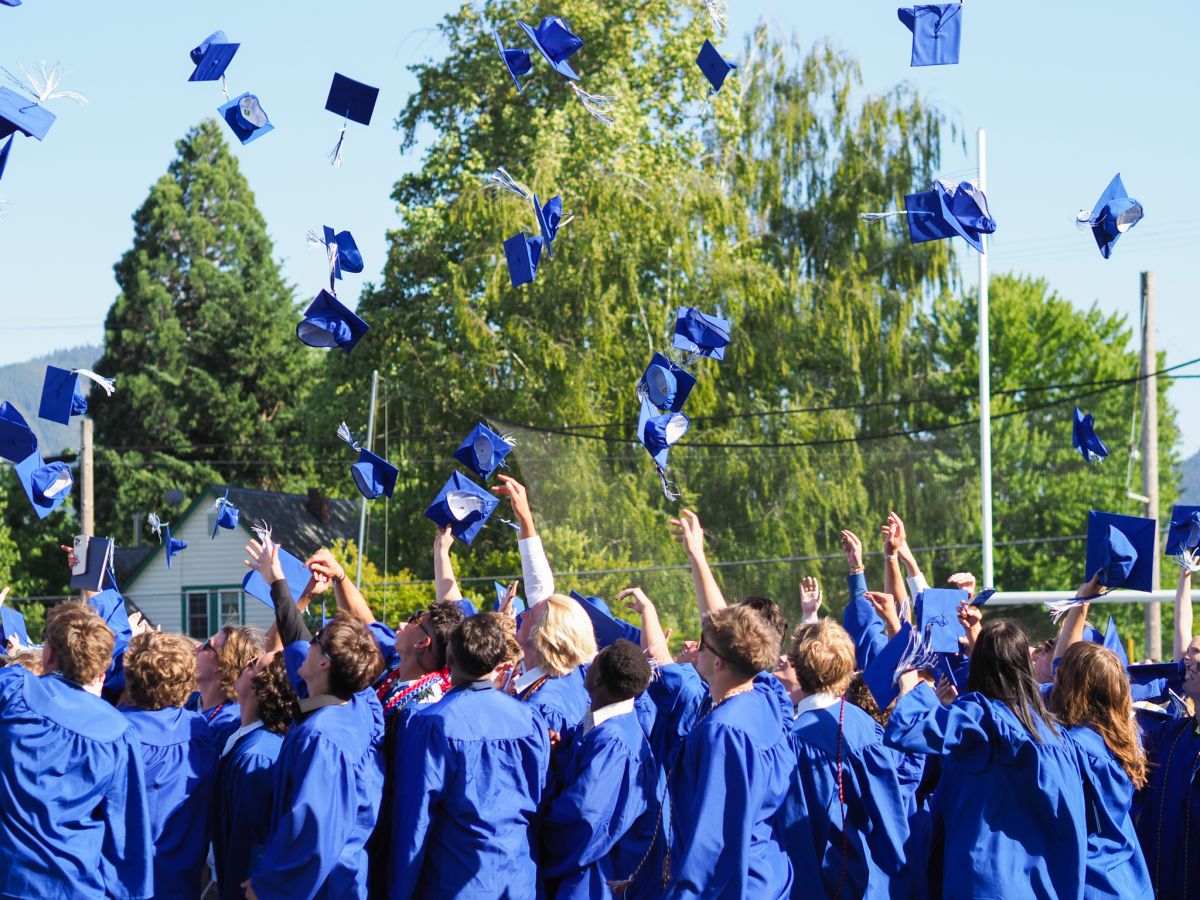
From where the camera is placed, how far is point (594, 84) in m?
26.7

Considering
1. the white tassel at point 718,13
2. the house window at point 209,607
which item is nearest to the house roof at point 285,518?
the house window at point 209,607

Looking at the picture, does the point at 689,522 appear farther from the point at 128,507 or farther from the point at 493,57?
the point at 128,507

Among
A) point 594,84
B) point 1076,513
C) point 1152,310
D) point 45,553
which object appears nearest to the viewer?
point 1152,310

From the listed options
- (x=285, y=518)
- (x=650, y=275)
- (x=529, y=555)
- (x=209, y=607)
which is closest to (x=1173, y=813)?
(x=529, y=555)

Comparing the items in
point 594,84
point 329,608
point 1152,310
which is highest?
point 594,84

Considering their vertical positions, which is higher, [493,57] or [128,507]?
[493,57]

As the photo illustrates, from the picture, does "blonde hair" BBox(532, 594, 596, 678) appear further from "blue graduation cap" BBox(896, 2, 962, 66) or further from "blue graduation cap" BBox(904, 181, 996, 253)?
"blue graduation cap" BBox(896, 2, 962, 66)

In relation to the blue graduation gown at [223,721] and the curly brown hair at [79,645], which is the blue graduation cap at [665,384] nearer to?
the blue graduation gown at [223,721]

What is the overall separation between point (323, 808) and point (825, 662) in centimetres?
170

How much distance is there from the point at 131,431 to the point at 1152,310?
1235 inches

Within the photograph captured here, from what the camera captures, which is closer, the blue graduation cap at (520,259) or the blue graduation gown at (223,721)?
the blue graduation gown at (223,721)

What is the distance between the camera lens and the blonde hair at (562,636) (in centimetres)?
511

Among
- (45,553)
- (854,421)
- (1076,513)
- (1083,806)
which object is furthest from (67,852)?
(45,553)

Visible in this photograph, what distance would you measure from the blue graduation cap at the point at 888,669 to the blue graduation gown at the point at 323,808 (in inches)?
64.6
